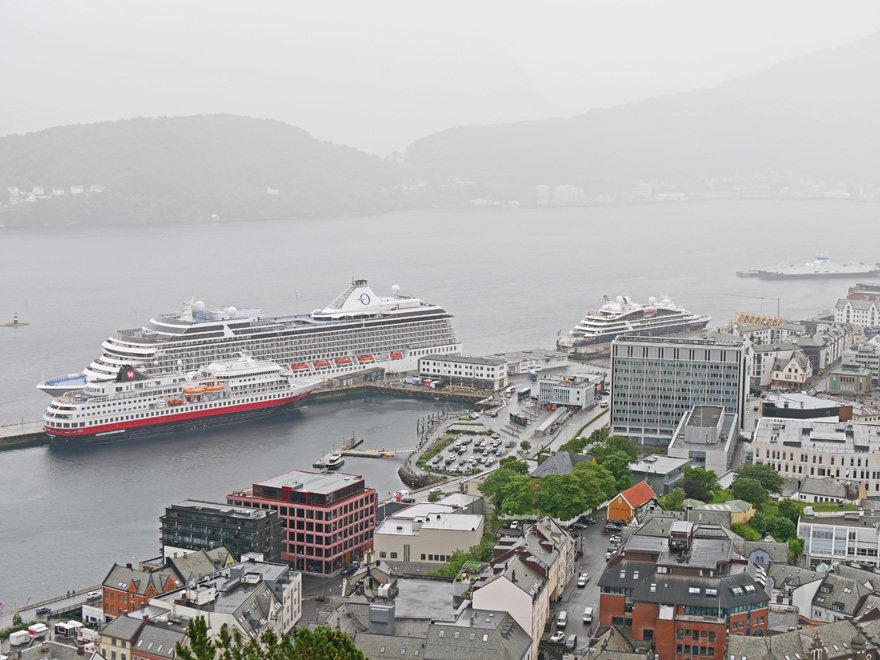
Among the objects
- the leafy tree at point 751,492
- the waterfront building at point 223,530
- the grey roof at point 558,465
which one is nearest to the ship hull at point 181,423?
the waterfront building at point 223,530

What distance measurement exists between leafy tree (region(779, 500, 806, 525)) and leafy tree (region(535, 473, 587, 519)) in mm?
3747

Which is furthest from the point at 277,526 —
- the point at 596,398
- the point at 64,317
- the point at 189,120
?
the point at 189,120

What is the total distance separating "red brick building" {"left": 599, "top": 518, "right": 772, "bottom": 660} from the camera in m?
16.9

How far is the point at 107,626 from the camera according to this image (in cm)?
1803

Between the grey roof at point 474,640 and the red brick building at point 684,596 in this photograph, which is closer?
the grey roof at point 474,640

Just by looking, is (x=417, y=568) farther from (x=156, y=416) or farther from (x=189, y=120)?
(x=189, y=120)

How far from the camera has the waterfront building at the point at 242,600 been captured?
1791cm

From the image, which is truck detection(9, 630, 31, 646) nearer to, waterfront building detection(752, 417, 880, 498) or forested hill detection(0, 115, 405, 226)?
waterfront building detection(752, 417, 880, 498)

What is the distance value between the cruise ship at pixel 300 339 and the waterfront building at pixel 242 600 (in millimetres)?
20705

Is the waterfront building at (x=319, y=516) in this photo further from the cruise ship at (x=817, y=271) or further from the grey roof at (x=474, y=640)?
the cruise ship at (x=817, y=271)

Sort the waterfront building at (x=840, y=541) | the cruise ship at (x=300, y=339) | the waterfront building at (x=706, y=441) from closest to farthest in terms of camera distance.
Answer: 1. the waterfront building at (x=840, y=541)
2. the waterfront building at (x=706, y=441)
3. the cruise ship at (x=300, y=339)

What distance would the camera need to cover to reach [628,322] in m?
51.5

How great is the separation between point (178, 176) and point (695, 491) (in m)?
129

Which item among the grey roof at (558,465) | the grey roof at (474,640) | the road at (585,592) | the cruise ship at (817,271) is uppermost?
the grey roof at (474,640)
